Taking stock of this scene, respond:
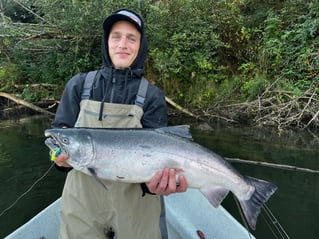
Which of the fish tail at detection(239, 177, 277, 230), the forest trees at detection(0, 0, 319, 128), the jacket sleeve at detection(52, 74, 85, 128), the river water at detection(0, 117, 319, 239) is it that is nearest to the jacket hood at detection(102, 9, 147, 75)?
the jacket sleeve at detection(52, 74, 85, 128)

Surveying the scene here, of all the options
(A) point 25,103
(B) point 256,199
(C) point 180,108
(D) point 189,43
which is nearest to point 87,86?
(B) point 256,199

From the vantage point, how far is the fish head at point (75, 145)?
1886 millimetres

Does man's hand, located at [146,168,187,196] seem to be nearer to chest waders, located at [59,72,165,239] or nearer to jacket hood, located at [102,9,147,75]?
chest waders, located at [59,72,165,239]

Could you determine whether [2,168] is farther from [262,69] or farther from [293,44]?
[293,44]

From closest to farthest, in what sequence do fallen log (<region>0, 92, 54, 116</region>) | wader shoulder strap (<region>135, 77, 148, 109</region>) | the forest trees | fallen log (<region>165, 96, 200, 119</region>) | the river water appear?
wader shoulder strap (<region>135, 77, 148, 109</region>)
the river water
the forest trees
fallen log (<region>165, 96, 200, 119</region>)
fallen log (<region>0, 92, 54, 116</region>)

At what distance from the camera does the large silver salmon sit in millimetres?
1894

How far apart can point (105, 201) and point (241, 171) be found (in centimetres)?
483

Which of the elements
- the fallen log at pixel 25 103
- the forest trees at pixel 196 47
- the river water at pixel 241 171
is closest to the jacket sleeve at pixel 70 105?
the river water at pixel 241 171

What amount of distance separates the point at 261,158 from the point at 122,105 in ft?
18.3

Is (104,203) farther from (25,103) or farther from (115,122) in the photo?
(25,103)

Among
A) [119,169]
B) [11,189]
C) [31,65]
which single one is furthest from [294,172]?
[31,65]

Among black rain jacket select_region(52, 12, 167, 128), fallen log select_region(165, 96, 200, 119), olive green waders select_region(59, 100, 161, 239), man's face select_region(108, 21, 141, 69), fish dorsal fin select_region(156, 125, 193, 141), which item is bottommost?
fallen log select_region(165, 96, 200, 119)

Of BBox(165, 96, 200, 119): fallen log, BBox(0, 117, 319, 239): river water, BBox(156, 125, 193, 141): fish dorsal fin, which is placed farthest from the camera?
BBox(165, 96, 200, 119): fallen log

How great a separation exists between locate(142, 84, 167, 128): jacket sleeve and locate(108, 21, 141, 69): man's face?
234 mm
